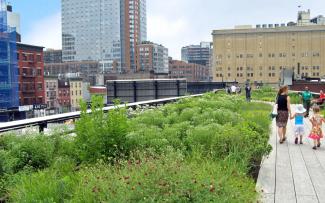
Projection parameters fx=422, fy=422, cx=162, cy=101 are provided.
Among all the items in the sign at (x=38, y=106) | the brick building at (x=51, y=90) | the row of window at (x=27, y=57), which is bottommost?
the sign at (x=38, y=106)

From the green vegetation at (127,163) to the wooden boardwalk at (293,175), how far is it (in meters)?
0.43

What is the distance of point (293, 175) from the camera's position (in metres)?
8.39

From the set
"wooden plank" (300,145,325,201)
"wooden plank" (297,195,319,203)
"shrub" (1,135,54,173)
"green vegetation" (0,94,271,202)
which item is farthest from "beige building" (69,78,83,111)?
"wooden plank" (297,195,319,203)

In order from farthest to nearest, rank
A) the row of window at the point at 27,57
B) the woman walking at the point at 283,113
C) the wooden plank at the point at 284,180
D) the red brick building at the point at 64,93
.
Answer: the red brick building at the point at 64,93 < the row of window at the point at 27,57 < the woman walking at the point at 283,113 < the wooden plank at the point at 284,180

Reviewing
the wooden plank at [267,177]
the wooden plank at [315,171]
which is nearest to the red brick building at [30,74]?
the wooden plank at [315,171]

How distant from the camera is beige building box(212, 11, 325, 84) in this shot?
14250 cm

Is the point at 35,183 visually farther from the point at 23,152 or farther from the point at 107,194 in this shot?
the point at 23,152

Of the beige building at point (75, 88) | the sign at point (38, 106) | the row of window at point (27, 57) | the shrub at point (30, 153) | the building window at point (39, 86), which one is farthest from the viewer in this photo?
the beige building at point (75, 88)

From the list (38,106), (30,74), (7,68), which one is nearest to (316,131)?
(7,68)

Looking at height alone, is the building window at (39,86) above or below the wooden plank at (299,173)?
above

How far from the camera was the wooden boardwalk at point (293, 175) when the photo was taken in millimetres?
6809

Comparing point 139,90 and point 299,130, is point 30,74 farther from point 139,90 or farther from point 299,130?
point 299,130

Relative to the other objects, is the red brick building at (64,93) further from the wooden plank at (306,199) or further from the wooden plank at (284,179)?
the wooden plank at (306,199)

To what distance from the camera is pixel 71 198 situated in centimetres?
540
